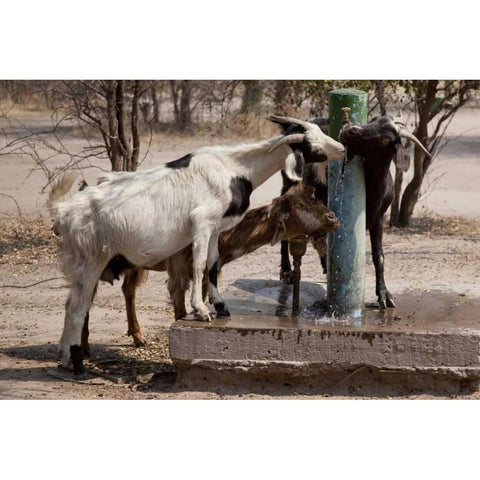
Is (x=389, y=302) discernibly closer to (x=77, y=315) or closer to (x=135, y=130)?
(x=77, y=315)

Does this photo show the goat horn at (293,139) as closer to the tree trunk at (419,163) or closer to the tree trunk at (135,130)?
the tree trunk at (135,130)

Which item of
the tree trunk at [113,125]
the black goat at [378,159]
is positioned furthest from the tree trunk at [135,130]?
the black goat at [378,159]

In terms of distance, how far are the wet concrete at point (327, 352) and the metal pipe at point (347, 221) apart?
318 millimetres

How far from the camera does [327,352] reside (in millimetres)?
7527

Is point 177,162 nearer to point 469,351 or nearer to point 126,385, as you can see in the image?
point 126,385

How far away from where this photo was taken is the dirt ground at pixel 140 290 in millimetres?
8102

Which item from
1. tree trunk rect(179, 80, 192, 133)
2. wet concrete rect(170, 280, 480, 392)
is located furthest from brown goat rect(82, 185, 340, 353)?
tree trunk rect(179, 80, 192, 133)

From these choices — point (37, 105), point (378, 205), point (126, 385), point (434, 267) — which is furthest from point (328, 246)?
point (37, 105)

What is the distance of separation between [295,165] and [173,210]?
41.8 inches

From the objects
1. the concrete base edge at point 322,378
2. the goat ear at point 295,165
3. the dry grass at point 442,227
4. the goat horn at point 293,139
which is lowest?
the dry grass at point 442,227

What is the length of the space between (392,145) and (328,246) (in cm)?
101

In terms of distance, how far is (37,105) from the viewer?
71.5 ft

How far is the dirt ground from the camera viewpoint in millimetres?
8102

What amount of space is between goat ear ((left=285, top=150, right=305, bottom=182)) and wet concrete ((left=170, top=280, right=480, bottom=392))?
3.83 feet
